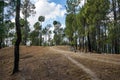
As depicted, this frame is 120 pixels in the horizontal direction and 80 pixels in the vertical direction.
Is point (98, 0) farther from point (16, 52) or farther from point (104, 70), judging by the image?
point (104, 70)

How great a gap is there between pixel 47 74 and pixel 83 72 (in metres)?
3.66

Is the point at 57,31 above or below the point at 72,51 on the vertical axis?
above

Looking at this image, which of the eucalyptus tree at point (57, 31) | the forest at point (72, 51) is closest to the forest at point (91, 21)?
the forest at point (72, 51)

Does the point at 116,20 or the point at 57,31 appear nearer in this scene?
the point at 116,20

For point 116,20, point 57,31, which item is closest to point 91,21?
point 116,20

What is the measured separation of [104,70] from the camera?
16984 millimetres

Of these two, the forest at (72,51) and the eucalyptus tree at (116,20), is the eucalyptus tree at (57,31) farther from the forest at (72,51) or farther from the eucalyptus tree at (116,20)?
the eucalyptus tree at (116,20)

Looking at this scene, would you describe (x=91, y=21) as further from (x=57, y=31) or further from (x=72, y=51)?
(x=57, y=31)

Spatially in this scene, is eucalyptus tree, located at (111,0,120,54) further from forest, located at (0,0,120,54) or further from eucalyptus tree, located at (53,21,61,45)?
eucalyptus tree, located at (53,21,61,45)

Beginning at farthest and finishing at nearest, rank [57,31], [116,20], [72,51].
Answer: [57,31], [72,51], [116,20]

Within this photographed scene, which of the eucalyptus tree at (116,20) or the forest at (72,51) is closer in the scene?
the forest at (72,51)

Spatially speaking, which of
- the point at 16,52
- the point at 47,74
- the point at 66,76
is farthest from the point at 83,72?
the point at 16,52

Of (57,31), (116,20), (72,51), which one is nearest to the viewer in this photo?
(116,20)

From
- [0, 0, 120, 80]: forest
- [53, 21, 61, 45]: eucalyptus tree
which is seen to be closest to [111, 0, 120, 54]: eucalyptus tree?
[0, 0, 120, 80]: forest
